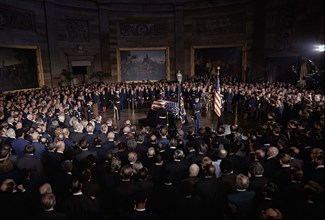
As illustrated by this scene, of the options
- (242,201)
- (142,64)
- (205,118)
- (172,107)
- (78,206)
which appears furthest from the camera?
(142,64)

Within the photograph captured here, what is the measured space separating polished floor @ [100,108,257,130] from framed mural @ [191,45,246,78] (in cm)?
833

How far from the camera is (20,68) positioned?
18484 millimetres

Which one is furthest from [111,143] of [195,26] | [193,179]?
[195,26]

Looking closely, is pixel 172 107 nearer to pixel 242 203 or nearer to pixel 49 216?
pixel 242 203

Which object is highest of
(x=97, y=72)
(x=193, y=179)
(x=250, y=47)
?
(x=250, y=47)

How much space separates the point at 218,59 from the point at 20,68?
54.7 ft

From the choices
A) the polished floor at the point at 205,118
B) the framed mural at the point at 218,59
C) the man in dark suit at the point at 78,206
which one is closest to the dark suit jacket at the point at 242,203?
the man in dark suit at the point at 78,206

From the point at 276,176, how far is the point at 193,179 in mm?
1518

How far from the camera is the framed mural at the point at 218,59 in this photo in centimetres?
2395

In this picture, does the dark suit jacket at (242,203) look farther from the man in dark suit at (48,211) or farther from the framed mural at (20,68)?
the framed mural at (20,68)

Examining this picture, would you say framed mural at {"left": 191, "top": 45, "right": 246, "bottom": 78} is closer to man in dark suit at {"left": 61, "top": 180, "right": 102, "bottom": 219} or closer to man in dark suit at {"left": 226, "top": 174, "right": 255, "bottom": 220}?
man in dark suit at {"left": 226, "top": 174, "right": 255, "bottom": 220}

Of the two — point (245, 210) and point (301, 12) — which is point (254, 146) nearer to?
point (245, 210)

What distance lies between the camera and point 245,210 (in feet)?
13.6

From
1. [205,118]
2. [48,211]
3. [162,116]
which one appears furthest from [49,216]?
[205,118]
